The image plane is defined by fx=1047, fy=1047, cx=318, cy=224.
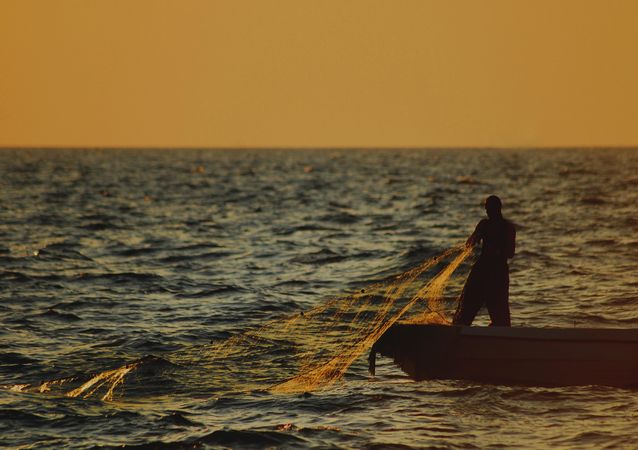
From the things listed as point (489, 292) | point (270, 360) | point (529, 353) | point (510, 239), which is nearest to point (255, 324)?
point (270, 360)

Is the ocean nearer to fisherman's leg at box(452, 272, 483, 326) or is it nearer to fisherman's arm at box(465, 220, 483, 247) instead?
fisherman's leg at box(452, 272, 483, 326)

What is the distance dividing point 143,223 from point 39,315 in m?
24.6

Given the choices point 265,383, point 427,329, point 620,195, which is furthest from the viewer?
point 620,195

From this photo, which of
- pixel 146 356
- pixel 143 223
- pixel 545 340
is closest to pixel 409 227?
pixel 143 223

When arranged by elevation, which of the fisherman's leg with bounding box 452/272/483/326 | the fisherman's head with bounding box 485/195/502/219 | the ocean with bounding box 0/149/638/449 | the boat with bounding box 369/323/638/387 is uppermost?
the fisherman's head with bounding box 485/195/502/219

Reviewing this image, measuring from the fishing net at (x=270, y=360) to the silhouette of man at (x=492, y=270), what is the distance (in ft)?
0.93

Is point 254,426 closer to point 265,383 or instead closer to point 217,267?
point 265,383

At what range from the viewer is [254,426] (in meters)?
11.8

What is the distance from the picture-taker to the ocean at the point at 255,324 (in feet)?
38.2

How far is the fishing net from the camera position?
45.1 ft

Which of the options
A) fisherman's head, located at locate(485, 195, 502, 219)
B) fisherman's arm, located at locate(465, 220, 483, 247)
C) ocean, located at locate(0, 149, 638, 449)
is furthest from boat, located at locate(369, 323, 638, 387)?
fisherman's head, located at locate(485, 195, 502, 219)

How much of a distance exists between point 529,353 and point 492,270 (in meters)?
1.25

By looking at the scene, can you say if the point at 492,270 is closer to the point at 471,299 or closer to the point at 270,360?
the point at 471,299

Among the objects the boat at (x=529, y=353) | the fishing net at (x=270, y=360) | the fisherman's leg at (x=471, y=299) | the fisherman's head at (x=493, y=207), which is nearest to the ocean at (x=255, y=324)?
the fishing net at (x=270, y=360)
